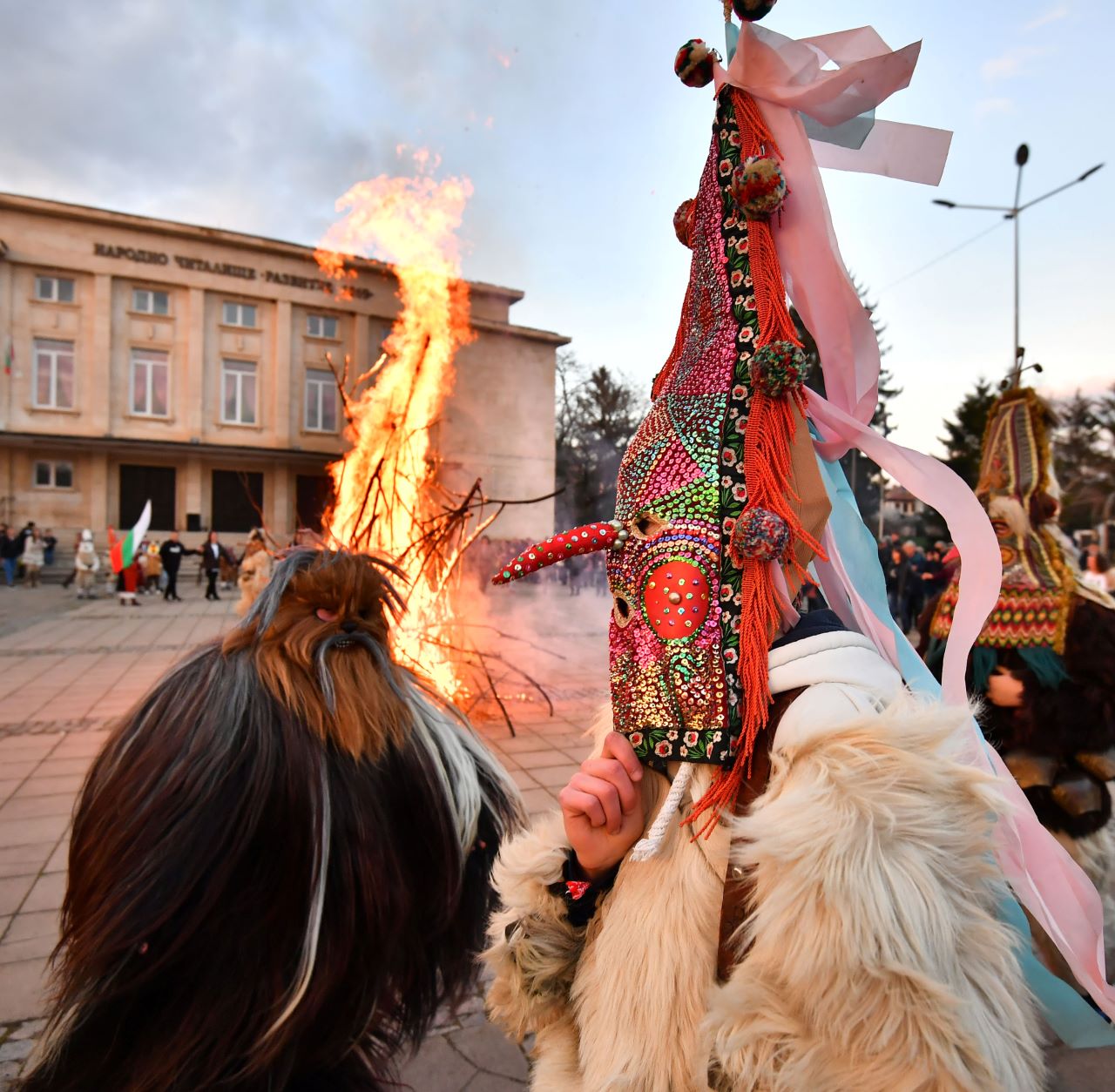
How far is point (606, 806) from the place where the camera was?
1288mm

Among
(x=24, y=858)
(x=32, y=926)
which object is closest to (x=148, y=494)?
(x=24, y=858)

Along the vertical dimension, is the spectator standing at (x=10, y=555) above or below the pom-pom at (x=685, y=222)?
below

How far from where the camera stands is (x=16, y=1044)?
262cm

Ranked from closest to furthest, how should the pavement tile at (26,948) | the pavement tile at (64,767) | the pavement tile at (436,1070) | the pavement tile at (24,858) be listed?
1. the pavement tile at (436,1070)
2. the pavement tile at (26,948)
3. the pavement tile at (24,858)
4. the pavement tile at (64,767)

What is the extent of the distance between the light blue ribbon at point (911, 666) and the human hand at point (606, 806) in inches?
20.8

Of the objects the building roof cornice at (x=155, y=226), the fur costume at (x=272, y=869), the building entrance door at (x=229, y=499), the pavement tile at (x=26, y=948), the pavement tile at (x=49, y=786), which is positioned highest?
the building roof cornice at (x=155, y=226)

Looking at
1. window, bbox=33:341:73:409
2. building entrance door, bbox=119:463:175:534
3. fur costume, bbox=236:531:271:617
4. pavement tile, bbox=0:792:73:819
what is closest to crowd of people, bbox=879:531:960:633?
fur costume, bbox=236:531:271:617

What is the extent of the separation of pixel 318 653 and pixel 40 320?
1353 inches

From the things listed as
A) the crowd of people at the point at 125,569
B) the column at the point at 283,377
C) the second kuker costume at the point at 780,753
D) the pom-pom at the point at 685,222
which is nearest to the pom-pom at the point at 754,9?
the second kuker costume at the point at 780,753

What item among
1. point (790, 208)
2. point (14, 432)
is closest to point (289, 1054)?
point (790, 208)

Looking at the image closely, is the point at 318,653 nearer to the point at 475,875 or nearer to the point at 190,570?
the point at 475,875

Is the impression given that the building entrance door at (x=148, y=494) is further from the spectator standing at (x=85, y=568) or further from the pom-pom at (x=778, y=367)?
the pom-pom at (x=778, y=367)

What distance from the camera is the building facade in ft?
92.7

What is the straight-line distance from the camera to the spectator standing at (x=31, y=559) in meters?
21.8
